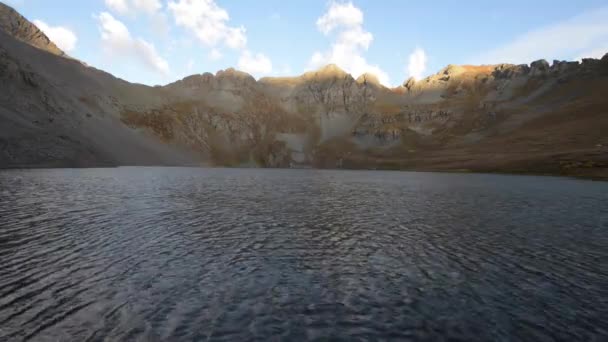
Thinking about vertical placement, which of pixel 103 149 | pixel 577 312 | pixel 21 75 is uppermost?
pixel 21 75

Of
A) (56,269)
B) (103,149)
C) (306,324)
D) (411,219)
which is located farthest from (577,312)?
(103,149)

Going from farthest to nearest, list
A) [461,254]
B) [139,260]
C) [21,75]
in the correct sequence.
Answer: [21,75] < [461,254] < [139,260]

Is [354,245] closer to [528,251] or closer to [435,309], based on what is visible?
[435,309]

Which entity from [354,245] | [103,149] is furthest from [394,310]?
[103,149]

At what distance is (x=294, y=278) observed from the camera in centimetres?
1916

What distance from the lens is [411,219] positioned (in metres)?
38.1

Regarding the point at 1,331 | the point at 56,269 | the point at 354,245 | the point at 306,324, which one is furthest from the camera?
the point at 354,245

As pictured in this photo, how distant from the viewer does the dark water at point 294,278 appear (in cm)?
1334

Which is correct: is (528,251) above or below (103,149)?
below

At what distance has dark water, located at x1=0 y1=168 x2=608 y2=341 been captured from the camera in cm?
1334

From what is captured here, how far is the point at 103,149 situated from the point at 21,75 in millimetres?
52569

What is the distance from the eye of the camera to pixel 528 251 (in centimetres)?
2539

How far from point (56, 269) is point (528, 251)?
33273mm

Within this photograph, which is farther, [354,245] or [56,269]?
[354,245]
